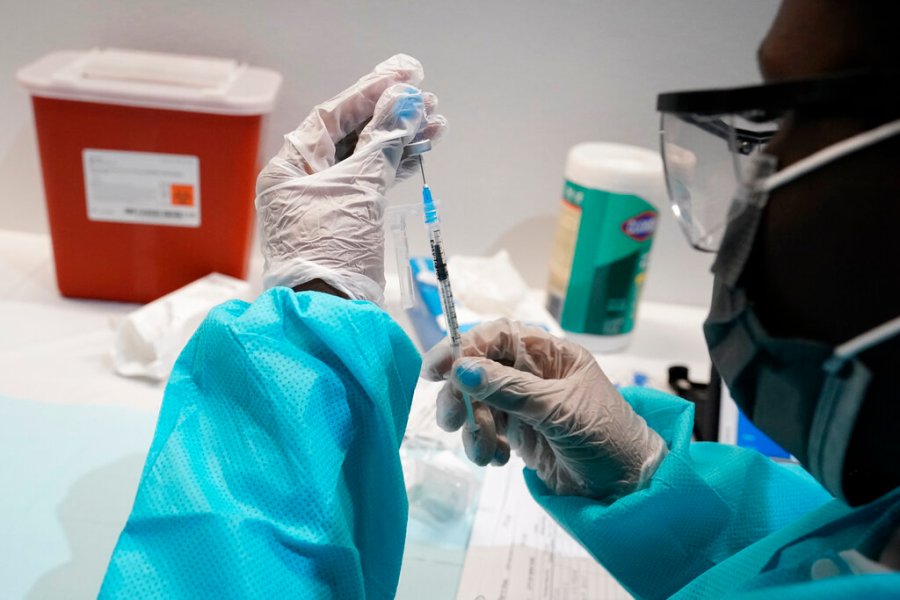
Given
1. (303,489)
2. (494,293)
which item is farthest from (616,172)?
(303,489)

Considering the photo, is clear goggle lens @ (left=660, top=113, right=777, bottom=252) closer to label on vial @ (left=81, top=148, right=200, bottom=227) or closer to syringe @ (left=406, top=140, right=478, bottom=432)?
syringe @ (left=406, top=140, right=478, bottom=432)

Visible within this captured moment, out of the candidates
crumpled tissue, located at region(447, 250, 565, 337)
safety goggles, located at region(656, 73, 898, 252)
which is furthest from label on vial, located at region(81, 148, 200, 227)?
safety goggles, located at region(656, 73, 898, 252)

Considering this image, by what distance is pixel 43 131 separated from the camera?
3.91 feet

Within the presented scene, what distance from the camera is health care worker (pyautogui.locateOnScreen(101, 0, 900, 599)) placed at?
0.51 meters

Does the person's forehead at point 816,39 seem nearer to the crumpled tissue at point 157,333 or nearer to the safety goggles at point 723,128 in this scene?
the safety goggles at point 723,128

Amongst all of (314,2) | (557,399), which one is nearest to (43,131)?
(314,2)

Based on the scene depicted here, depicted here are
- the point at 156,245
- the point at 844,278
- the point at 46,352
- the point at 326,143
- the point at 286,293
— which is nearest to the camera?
the point at 844,278

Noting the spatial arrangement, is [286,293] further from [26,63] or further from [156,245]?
[26,63]

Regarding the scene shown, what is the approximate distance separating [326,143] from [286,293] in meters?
0.19

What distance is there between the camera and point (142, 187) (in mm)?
1238

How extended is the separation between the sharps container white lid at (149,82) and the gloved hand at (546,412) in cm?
62

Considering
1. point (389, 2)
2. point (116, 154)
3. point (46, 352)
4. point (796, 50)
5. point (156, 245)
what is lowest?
point (46, 352)

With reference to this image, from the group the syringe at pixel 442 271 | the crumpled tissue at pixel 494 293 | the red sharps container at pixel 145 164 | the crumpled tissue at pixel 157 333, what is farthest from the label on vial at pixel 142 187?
the syringe at pixel 442 271

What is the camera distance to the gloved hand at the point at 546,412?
2.29 ft
